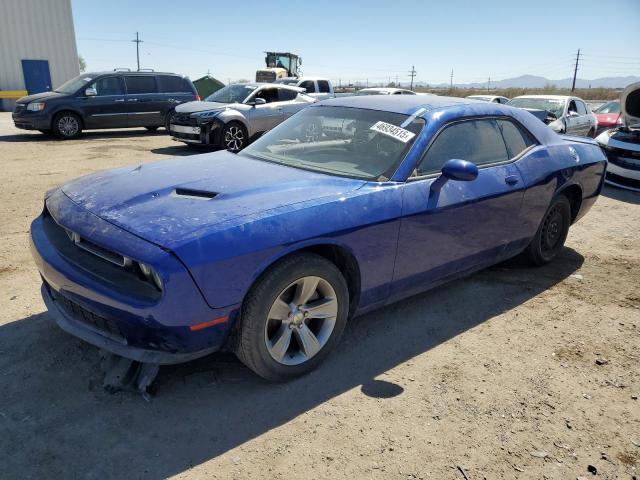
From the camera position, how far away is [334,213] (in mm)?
2756

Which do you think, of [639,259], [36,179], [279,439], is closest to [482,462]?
[279,439]

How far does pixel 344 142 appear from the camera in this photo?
3.57m

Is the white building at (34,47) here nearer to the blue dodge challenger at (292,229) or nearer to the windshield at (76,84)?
the windshield at (76,84)

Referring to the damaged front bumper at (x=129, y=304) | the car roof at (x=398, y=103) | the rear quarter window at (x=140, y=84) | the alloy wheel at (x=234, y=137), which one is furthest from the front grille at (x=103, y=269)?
the rear quarter window at (x=140, y=84)

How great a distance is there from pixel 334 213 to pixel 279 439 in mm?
1216

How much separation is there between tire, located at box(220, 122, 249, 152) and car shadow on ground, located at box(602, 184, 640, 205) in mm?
7033

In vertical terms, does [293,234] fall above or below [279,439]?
above

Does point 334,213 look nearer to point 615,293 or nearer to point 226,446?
point 226,446

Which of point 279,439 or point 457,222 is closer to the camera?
point 279,439

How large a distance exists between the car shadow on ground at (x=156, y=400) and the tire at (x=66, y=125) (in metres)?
10.5

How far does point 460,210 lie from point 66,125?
11.8 meters

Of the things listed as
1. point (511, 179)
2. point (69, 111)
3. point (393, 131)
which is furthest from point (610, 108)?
point (69, 111)

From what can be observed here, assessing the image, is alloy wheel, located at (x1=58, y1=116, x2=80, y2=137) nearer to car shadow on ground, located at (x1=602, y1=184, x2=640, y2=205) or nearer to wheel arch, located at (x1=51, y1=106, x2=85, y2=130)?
wheel arch, located at (x1=51, y1=106, x2=85, y2=130)

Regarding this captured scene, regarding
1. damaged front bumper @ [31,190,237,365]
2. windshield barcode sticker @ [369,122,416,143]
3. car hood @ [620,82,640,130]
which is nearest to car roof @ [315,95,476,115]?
windshield barcode sticker @ [369,122,416,143]
